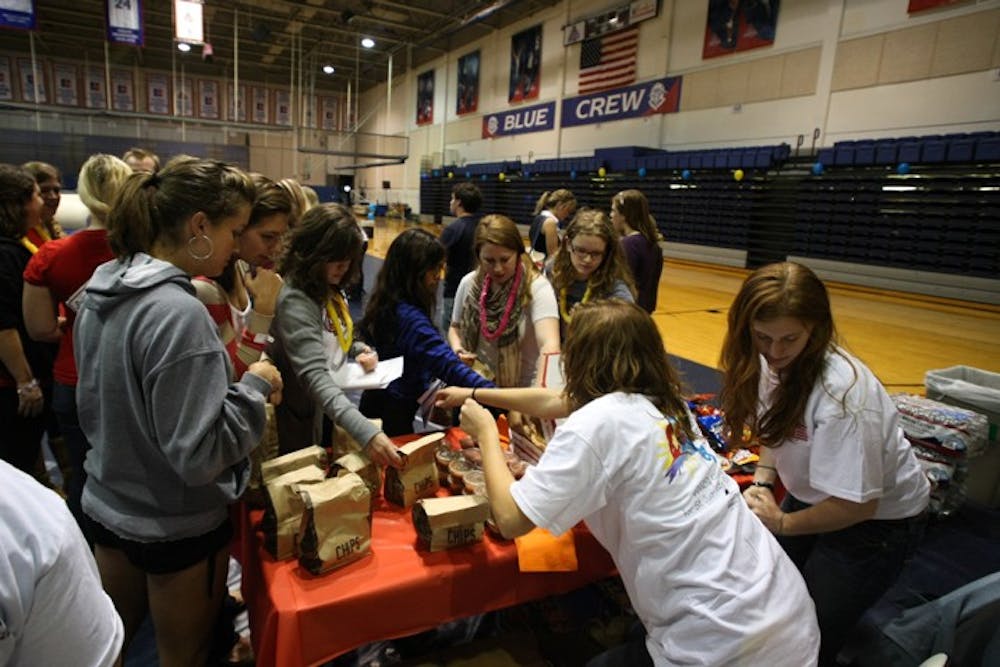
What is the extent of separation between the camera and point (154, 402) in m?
1.26

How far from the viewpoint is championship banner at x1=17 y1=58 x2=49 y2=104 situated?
858 inches

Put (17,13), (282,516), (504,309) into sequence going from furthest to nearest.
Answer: (17,13) → (504,309) → (282,516)

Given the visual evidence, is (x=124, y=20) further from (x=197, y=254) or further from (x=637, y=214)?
(x=197, y=254)

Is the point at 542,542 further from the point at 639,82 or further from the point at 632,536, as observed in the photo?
the point at 639,82

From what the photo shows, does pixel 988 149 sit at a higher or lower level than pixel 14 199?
higher

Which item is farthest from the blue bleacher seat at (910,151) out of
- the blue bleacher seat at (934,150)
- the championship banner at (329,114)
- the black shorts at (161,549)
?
the championship banner at (329,114)

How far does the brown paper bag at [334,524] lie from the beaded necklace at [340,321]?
782mm

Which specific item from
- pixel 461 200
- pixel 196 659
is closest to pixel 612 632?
pixel 196 659

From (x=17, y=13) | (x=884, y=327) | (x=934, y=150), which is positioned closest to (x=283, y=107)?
(x=17, y=13)

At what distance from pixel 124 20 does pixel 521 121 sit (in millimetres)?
10878

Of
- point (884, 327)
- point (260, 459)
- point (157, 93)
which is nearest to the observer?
point (260, 459)

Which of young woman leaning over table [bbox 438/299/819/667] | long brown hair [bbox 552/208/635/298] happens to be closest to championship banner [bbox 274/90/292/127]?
long brown hair [bbox 552/208/635/298]

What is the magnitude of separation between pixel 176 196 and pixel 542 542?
132cm

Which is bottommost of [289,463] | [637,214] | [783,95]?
[289,463]
